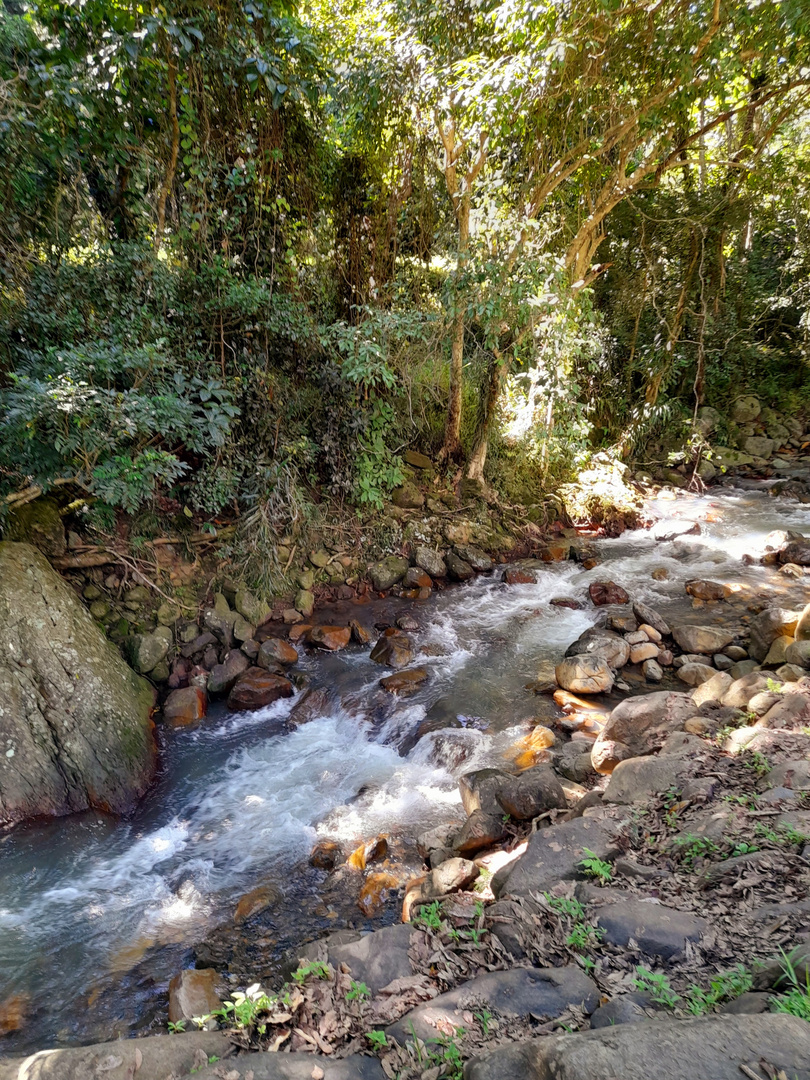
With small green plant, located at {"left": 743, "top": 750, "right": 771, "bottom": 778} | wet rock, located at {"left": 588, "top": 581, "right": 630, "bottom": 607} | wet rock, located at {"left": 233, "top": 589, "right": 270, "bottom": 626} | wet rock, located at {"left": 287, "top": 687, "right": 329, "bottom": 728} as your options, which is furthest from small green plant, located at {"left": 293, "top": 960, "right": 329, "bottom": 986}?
wet rock, located at {"left": 588, "top": 581, "right": 630, "bottom": 607}

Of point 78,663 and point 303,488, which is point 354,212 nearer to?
point 303,488

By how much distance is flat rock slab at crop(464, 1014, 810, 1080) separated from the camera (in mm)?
1416

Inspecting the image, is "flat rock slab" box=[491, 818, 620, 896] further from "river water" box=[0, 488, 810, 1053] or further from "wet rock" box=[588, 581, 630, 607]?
"wet rock" box=[588, 581, 630, 607]

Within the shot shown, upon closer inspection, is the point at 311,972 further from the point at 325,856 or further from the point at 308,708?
the point at 308,708

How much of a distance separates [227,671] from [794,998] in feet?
17.3

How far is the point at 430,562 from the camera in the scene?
815cm

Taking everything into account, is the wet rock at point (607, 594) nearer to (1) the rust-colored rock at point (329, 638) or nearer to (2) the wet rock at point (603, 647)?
(2) the wet rock at point (603, 647)

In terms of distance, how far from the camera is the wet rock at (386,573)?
7.78 meters

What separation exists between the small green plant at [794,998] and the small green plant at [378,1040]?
1.30 m

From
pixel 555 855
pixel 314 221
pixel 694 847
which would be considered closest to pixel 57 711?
Answer: pixel 555 855

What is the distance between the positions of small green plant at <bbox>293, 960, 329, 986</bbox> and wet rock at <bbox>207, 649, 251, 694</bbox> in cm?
360

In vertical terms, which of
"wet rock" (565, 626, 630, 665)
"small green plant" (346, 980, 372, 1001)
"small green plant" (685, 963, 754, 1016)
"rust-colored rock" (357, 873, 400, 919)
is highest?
"small green plant" (685, 963, 754, 1016)

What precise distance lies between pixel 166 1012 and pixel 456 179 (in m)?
8.43

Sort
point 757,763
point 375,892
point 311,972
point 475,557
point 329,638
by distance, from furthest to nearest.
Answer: point 475,557 → point 329,638 → point 375,892 → point 757,763 → point 311,972
